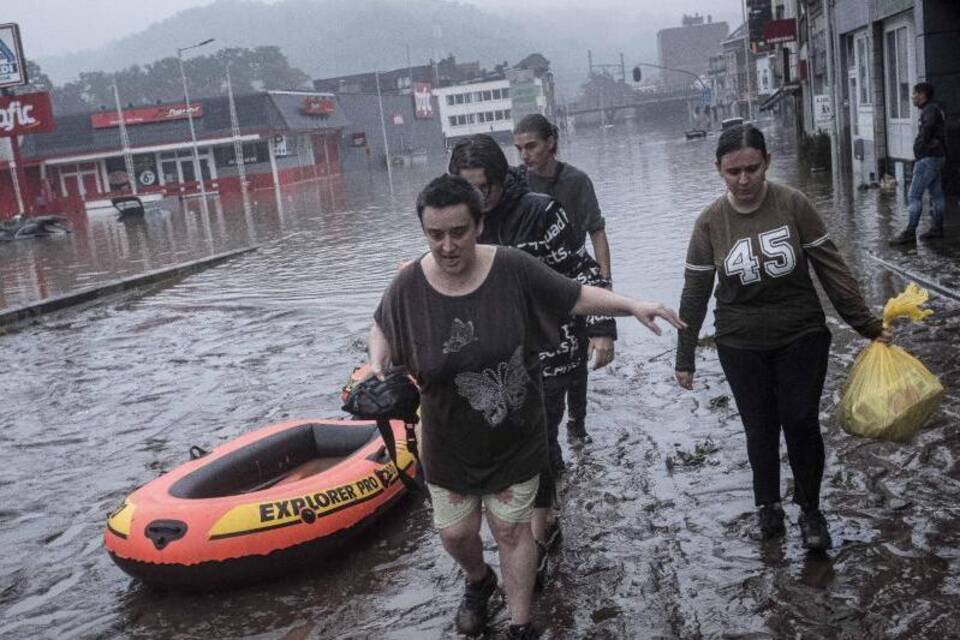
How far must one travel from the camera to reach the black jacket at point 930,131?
11.4 meters

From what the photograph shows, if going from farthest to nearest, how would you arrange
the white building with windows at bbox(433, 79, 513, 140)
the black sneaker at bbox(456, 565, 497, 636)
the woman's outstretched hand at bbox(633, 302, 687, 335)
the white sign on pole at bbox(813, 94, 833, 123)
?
the white building with windows at bbox(433, 79, 513, 140) → the white sign on pole at bbox(813, 94, 833, 123) → the black sneaker at bbox(456, 565, 497, 636) → the woman's outstretched hand at bbox(633, 302, 687, 335)

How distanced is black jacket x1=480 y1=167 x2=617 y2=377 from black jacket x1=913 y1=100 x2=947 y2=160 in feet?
26.5

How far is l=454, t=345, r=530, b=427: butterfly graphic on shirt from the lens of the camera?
11.8 feet

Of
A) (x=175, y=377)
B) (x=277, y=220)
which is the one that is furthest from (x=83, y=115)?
(x=175, y=377)

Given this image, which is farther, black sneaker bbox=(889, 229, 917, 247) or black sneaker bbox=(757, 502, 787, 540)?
black sneaker bbox=(889, 229, 917, 247)

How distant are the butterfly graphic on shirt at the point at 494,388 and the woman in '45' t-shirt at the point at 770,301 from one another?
3.45ft

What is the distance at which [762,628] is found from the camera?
388 centimetres

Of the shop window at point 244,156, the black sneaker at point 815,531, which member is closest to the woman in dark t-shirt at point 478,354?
the black sneaker at point 815,531

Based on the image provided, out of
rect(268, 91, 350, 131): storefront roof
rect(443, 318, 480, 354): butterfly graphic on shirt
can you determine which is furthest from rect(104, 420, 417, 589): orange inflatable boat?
rect(268, 91, 350, 131): storefront roof

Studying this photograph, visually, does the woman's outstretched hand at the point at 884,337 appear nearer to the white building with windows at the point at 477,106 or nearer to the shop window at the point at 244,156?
the shop window at the point at 244,156

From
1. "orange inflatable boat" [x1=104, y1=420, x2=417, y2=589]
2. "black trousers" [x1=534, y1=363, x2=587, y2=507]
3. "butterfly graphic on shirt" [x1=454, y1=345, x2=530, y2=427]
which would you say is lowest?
"orange inflatable boat" [x1=104, y1=420, x2=417, y2=589]

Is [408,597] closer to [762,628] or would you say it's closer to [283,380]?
[762,628]

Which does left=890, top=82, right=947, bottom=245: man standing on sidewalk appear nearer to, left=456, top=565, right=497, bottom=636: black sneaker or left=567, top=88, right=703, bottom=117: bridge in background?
left=456, top=565, right=497, bottom=636: black sneaker

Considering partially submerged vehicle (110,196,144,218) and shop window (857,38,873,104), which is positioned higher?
shop window (857,38,873,104)
